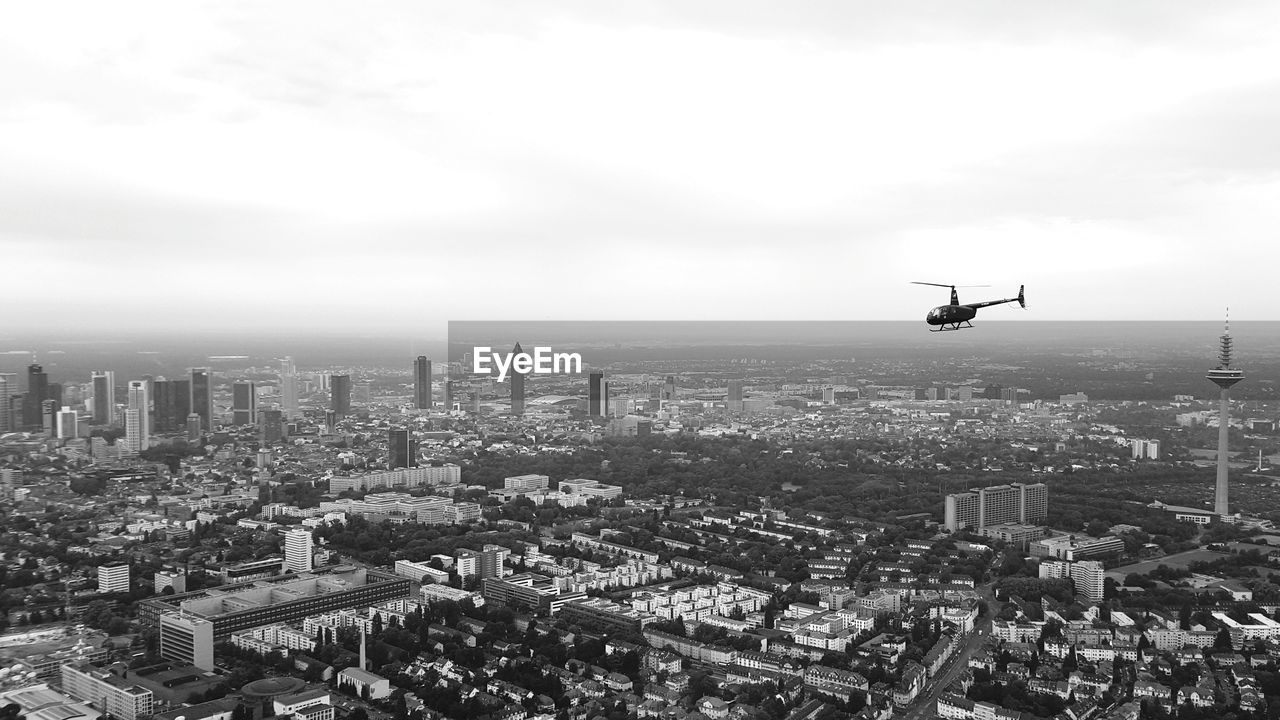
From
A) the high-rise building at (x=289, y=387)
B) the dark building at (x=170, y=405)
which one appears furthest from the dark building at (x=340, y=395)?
the dark building at (x=170, y=405)

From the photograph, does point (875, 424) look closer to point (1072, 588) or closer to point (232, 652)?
point (1072, 588)

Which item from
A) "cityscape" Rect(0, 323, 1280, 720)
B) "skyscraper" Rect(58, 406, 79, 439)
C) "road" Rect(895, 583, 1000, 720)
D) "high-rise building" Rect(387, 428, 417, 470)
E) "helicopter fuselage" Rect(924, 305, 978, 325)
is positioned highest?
"helicopter fuselage" Rect(924, 305, 978, 325)

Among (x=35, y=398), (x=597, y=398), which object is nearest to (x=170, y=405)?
(x=35, y=398)

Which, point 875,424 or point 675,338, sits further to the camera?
point 675,338

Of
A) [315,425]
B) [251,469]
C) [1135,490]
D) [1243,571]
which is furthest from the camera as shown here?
[315,425]

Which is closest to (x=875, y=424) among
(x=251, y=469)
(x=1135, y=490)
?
(x=1135, y=490)

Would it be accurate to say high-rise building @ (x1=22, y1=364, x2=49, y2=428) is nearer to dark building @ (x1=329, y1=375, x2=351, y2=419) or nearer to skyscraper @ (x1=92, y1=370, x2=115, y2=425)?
skyscraper @ (x1=92, y1=370, x2=115, y2=425)

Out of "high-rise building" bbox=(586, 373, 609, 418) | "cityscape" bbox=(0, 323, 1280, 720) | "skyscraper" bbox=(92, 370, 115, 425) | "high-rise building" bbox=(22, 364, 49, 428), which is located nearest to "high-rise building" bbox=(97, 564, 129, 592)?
"cityscape" bbox=(0, 323, 1280, 720)
